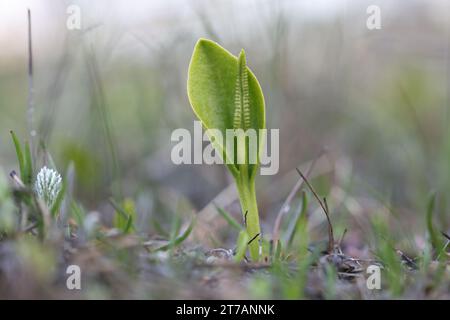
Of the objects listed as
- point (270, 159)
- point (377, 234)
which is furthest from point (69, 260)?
point (270, 159)

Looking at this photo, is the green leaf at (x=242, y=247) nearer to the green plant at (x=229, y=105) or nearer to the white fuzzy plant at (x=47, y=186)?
the green plant at (x=229, y=105)

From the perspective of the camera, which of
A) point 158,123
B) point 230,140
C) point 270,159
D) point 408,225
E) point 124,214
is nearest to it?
point 230,140

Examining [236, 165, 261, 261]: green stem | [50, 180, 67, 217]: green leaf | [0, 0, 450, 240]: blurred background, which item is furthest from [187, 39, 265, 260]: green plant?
[0, 0, 450, 240]: blurred background

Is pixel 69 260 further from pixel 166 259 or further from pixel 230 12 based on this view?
pixel 230 12

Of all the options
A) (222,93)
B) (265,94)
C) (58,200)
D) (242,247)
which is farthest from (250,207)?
(265,94)
